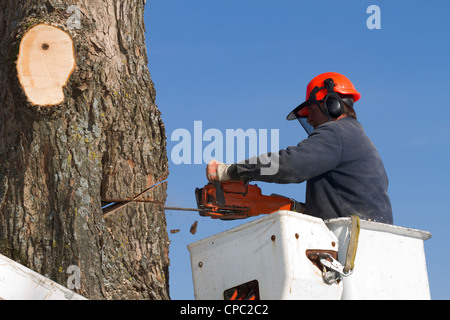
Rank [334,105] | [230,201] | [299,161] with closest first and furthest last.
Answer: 1. [299,161]
2. [334,105]
3. [230,201]

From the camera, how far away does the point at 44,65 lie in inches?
156

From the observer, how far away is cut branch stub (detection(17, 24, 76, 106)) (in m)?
3.96

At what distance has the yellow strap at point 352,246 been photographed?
135 inches

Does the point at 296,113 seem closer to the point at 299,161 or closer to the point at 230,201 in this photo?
the point at 230,201

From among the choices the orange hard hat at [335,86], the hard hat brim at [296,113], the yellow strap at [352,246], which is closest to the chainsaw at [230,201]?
the hard hat brim at [296,113]

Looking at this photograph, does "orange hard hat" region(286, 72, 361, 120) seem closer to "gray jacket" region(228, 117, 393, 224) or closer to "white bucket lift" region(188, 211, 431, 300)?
"gray jacket" region(228, 117, 393, 224)

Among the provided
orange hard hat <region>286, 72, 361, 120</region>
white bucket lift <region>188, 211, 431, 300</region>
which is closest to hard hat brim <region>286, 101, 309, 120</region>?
orange hard hat <region>286, 72, 361, 120</region>

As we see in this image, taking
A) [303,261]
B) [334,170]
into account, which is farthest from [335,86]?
[303,261]

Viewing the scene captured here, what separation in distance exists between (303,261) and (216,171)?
1.08 m

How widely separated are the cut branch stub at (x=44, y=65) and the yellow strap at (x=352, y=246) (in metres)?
1.94

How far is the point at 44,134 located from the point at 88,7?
92cm

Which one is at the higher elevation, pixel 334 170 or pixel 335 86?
pixel 335 86

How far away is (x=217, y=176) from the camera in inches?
165
